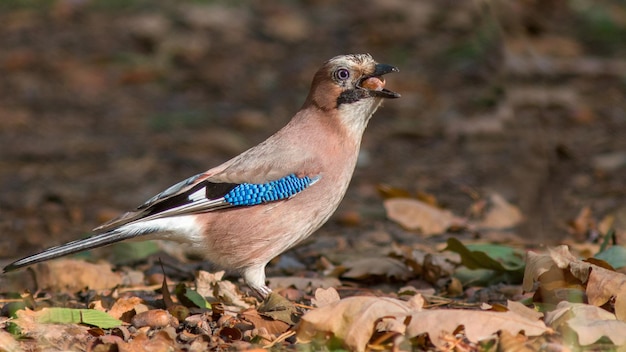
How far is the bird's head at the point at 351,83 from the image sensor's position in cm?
551

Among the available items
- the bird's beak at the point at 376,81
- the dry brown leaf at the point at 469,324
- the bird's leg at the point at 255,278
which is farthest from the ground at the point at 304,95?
the dry brown leaf at the point at 469,324

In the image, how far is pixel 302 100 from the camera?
36.2 ft

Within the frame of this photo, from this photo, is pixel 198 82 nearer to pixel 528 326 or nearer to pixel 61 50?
pixel 61 50

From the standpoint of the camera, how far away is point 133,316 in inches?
180

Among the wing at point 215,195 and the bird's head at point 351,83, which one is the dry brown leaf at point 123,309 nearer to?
the wing at point 215,195

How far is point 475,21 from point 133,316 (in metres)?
8.97

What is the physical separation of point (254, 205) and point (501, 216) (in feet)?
8.17

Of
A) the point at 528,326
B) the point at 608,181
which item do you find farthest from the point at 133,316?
the point at 608,181

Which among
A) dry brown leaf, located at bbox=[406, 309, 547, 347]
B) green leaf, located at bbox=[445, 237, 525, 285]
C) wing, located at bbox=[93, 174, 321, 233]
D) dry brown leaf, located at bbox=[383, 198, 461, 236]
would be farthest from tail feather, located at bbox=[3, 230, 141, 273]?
dry brown leaf, located at bbox=[383, 198, 461, 236]

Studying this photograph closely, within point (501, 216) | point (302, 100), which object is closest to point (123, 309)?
point (501, 216)

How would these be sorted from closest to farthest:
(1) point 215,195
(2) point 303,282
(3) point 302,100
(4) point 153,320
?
1. (4) point 153,320
2. (1) point 215,195
3. (2) point 303,282
4. (3) point 302,100

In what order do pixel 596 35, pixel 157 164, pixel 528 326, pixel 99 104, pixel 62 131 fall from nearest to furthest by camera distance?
pixel 528 326 < pixel 157 164 < pixel 62 131 < pixel 99 104 < pixel 596 35

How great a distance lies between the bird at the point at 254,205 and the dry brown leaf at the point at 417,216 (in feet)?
4.60

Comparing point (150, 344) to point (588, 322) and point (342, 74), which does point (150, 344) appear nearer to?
point (588, 322)
